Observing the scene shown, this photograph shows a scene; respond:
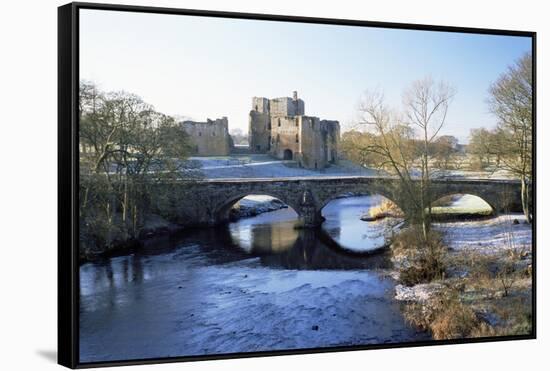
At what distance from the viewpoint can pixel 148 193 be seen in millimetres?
8453

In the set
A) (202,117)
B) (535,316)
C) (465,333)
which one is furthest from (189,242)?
(535,316)

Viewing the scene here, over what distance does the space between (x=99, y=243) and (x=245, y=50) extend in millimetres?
2238

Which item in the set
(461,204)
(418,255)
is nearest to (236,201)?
(418,255)

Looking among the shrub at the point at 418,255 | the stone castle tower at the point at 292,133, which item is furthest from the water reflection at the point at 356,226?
the stone castle tower at the point at 292,133

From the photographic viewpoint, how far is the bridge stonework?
873 cm

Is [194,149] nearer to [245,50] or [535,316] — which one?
[245,50]

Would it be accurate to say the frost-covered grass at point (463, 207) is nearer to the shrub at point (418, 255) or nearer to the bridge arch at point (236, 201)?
the shrub at point (418, 255)

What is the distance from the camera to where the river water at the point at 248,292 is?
821cm

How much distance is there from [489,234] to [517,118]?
125 cm

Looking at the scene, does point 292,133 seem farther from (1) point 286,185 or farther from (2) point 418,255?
(2) point 418,255

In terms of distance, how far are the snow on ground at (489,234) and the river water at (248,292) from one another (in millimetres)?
761

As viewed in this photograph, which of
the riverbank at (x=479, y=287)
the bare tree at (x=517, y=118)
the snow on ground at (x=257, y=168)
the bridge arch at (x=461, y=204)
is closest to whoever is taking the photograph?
the snow on ground at (x=257, y=168)

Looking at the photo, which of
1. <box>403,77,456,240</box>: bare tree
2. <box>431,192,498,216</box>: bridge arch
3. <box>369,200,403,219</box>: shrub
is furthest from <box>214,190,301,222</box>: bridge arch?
<box>431,192,498,216</box>: bridge arch

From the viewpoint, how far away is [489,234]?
962 cm
